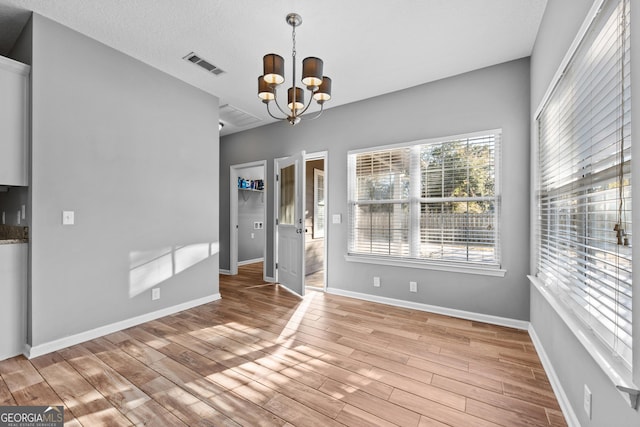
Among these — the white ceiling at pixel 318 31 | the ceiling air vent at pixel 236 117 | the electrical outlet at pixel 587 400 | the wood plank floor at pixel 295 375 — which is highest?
the white ceiling at pixel 318 31

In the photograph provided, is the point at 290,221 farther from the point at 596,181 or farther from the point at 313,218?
the point at 596,181

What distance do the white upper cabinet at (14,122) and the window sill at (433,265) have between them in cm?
336

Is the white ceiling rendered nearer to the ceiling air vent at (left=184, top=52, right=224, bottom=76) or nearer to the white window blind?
the ceiling air vent at (left=184, top=52, right=224, bottom=76)

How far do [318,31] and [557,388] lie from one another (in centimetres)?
314

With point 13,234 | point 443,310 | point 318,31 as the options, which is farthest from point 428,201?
point 13,234

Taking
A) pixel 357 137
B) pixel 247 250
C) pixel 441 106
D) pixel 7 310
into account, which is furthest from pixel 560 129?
pixel 247 250

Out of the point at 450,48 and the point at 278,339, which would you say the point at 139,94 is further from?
the point at 450,48

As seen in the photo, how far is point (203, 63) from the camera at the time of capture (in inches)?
120

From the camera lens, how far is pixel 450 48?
2727mm

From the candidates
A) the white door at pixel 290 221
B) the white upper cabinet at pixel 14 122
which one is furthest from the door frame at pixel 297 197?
the white upper cabinet at pixel 14 122

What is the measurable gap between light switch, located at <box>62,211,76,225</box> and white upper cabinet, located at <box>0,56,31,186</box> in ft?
1.12

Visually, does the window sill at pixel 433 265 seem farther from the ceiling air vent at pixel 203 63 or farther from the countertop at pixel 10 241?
the countertop at pixel 10 241

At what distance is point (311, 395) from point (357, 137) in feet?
10.1

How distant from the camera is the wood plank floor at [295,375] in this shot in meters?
1.66
